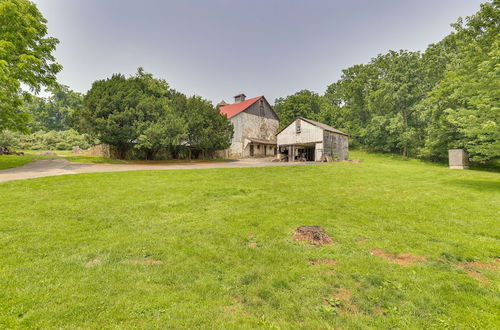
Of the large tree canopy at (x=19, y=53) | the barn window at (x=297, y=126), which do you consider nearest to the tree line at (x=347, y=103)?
the large tree canopy at (x=19, y=53)

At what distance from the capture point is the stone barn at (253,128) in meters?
41.6

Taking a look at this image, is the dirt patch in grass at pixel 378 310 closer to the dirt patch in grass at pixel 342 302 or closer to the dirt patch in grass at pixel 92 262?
the dirt patch in grass at pixel 342 302

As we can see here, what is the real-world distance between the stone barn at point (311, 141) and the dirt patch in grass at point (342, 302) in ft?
95.4

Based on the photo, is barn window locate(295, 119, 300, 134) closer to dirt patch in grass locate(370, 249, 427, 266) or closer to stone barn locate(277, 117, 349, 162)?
stone barn locate(277, 117, 349, 162)

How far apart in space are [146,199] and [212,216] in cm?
346

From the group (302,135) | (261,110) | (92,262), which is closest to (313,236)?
(92,262)

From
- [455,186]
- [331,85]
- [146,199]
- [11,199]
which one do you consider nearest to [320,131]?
[455,186]

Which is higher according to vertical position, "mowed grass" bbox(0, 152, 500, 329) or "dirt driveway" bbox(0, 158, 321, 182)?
"dirt driveway" bbox(0, 158, 321, 182)

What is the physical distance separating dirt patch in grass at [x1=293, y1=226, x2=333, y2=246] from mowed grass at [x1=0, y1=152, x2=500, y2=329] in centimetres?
27

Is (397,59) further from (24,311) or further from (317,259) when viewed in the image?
(24,311)

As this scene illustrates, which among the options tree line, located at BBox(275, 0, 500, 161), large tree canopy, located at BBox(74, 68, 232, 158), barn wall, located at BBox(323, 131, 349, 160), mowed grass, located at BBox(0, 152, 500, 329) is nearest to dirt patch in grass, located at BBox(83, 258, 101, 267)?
mowed grass, located at BBox(0, 152, 500, 329)

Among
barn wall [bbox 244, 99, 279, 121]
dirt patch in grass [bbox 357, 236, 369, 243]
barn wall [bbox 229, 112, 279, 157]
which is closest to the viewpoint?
dirt patch in grass [bbox 357, 236, 369, 243]

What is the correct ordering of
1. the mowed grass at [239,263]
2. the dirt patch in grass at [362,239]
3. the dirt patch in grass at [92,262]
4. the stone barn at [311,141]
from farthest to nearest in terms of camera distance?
the stone barn at [311,141]
the dirt patch in grass at [362,239]
the dirt patch in grass at [92,262]
the mowed grass at [239,263]

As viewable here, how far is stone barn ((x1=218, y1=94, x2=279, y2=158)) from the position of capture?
41.6 metres
